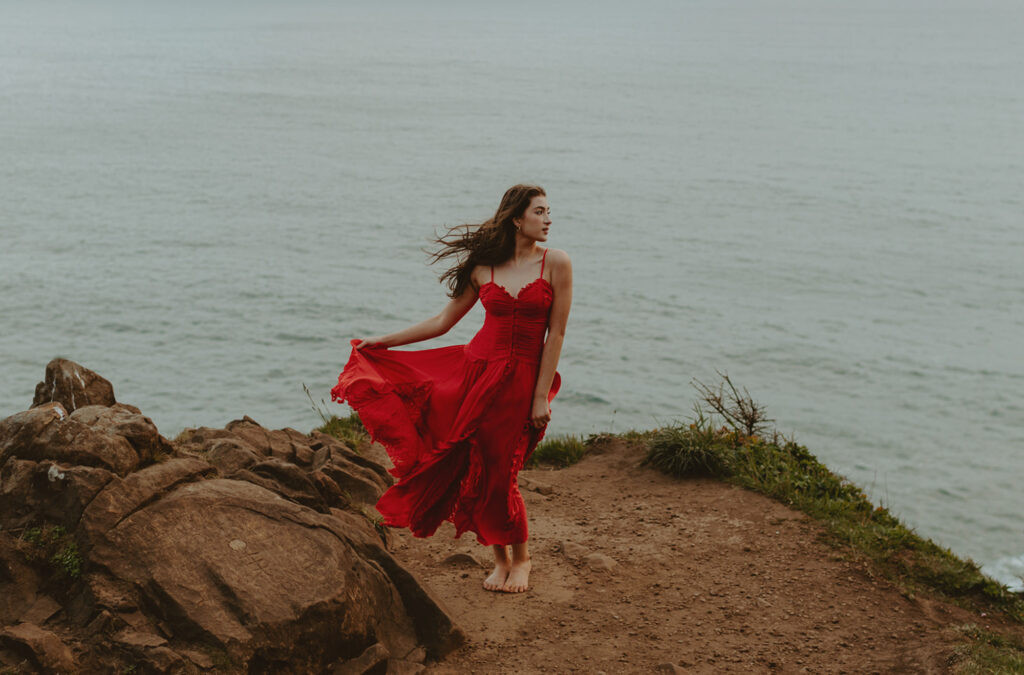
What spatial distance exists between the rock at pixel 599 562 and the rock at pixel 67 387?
402cm

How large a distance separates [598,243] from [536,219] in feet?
106

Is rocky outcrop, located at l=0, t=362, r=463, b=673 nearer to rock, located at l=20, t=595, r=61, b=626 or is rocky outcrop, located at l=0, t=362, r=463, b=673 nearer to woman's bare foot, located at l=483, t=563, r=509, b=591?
rock, located at l=20, t=595, r=61, b=626

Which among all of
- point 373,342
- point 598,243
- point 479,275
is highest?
point 479,275

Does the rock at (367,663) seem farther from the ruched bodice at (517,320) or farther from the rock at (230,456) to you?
the ruched bodice at (517,320)

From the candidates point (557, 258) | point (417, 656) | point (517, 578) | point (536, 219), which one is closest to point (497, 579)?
point (517, 578)

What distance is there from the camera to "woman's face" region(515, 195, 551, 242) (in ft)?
22.5

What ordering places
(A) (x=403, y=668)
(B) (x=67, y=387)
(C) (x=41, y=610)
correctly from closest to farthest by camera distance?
(C) (x=41, y=610) < (A) (x=403, y=668) < (B) (x=67, y=387)

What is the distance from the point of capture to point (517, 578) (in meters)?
7.45

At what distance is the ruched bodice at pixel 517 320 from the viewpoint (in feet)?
22.8

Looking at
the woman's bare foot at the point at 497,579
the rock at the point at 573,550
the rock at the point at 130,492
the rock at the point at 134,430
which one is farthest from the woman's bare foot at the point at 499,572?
the rock at the point at 134,430

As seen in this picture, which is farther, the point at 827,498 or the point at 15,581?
the point at 827,498

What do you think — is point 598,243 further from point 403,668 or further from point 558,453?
point 403,668

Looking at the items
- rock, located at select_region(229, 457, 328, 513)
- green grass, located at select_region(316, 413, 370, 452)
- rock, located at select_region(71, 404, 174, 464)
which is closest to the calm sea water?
green grass, located at select_region(316, 413, 370, 452)

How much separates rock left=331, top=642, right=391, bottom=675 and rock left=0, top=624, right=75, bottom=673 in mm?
1492
